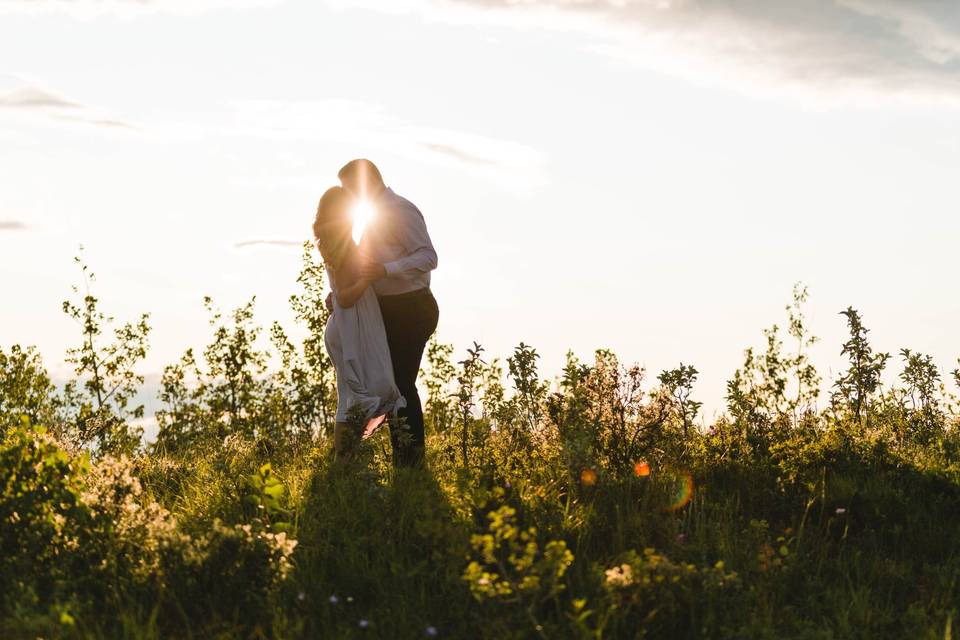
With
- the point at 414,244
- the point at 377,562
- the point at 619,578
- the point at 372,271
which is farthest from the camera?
the point at 414,244

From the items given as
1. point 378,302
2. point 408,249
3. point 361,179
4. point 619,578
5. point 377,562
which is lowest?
point 377,562

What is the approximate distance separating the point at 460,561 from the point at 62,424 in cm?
883

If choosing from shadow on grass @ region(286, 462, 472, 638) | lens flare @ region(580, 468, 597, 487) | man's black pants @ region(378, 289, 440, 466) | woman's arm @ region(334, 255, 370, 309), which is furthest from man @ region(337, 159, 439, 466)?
lens flare @ region(580, 468, 597, 487)

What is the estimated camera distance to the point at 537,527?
6270mm

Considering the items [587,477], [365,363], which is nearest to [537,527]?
[587,477]

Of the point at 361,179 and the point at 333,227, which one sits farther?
the point at 361,179

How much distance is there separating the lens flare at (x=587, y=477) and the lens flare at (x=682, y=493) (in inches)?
22.0

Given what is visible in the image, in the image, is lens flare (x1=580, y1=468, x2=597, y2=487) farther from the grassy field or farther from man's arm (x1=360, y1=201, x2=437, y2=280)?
man's arm (x1=360, y1=201, x2=437, y2=280)

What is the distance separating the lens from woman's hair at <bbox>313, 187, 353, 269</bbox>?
26.7ft

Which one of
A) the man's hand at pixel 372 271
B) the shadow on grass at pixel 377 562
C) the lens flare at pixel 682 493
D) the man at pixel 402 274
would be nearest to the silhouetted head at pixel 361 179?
the man at pixel 402 274

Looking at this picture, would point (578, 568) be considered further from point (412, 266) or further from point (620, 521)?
point (412, 266)

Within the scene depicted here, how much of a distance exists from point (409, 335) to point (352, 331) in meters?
0.52

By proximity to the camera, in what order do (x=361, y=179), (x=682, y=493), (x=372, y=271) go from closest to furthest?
(x=682, y=493) → (x=372, y=271) → (x=361, y=179)

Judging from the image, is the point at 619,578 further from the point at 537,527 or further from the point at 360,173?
the point at 360,173
